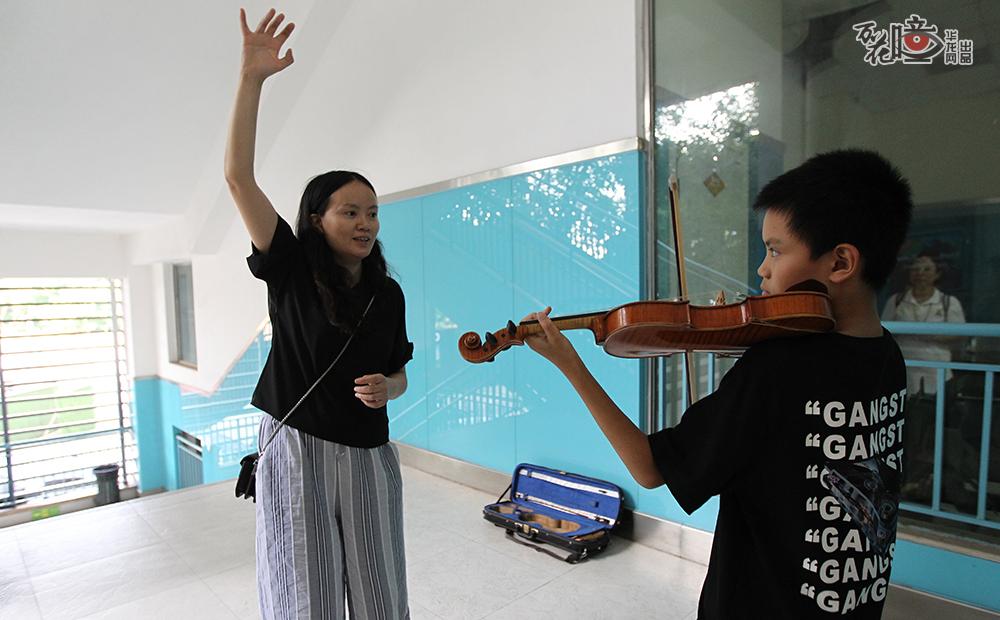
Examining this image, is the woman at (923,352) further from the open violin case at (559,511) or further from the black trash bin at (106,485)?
the black trash bin at (106,485)

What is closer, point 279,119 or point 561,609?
point 561,609

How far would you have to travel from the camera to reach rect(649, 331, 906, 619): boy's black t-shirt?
0.80 meters

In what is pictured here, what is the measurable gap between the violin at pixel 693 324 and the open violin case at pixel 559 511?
1.45m

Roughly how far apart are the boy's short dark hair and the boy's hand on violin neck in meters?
0.39

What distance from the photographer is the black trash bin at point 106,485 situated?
6.76 meters

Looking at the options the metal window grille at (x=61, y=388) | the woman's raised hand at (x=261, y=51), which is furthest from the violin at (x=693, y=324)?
the metal window grille at (x=61, y=388)

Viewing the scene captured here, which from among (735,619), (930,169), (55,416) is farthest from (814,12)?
(55,416)

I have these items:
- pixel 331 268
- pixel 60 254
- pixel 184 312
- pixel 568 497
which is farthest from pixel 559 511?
pixel 60 254

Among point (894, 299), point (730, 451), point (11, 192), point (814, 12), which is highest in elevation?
point (814, 12)

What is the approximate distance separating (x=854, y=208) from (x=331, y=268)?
3.39 ft

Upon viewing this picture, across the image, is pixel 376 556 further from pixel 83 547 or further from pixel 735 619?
pixel 83 547

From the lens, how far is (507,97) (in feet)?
9.76

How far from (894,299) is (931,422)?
1.37 ft

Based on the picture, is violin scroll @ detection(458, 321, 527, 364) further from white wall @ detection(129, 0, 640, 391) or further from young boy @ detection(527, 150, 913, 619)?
white wall @ detection(129, 0, 640, 391)
